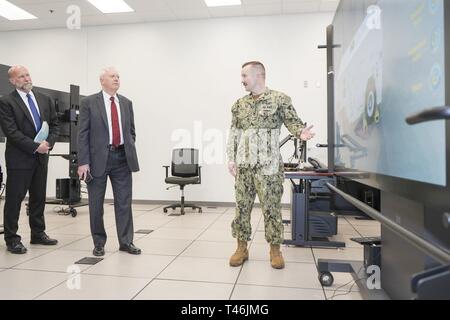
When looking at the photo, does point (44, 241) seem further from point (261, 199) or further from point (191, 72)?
point (191, 72)

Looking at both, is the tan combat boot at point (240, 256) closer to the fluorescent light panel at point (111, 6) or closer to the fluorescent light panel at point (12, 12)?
the fluorescent light panel at point (111, 6)

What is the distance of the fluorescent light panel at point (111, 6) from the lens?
5207 millimetres

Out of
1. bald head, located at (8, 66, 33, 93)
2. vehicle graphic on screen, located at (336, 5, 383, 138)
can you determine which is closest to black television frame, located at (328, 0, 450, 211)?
vehicle graphic on screen, located at (336, 5, 383, 138)

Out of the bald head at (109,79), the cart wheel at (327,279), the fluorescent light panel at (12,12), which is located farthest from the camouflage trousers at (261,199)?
the fluorescent light panel at (12,12)

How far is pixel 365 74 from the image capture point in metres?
1.40

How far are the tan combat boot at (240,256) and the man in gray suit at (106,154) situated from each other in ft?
2.75

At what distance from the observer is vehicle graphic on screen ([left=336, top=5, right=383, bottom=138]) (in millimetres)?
1232

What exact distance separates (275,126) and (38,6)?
16.3ft

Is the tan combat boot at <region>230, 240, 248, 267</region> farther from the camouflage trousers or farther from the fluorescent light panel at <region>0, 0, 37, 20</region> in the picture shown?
the fluorescent light panel at <region>0, 0, 37, 20</region>

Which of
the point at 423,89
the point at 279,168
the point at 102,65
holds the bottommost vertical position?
the point at 279,168
